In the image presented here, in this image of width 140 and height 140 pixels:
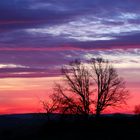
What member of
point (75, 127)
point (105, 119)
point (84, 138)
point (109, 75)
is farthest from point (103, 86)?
point (84, 138)

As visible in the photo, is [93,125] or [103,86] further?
[103,86]

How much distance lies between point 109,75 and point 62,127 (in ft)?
76.1

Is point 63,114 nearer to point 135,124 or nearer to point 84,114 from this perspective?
point 84,114

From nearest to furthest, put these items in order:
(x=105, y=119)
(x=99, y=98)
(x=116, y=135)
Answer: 1. (x=116, y=135)
2. (x=105, y=119)
3. (x=99, y=98)

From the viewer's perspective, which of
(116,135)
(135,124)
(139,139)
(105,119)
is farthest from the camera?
(105,119)

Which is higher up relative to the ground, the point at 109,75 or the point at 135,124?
the point at 109,75

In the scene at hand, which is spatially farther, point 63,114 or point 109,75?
point 109,75

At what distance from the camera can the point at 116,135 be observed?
53031mm

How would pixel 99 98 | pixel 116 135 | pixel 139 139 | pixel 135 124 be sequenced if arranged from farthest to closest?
pixel 99 98
pixel 135 124
pixel 116 135
pixel 139 139

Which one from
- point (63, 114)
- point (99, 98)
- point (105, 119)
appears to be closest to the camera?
point (105, 119)

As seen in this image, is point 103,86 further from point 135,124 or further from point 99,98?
point 135,124

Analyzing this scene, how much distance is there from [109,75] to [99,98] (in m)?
5.29

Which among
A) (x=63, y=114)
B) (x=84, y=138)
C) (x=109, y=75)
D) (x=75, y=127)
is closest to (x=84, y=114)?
(x=63, y=114)

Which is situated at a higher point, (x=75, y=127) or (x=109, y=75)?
(x=109, y=75)
